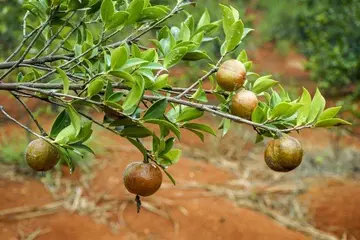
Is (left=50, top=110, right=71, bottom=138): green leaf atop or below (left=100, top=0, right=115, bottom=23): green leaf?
below

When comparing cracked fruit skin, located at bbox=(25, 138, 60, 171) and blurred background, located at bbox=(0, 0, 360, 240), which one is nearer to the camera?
cracked fruit skin, located at bbox=(25, 138, 60, 171)

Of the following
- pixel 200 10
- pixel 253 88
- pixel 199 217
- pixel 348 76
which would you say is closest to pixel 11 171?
pixel 199 217

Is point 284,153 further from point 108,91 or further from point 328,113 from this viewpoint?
point 108,91

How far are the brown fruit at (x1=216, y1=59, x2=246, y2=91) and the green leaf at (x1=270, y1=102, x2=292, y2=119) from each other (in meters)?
0.12

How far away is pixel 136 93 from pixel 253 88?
347 millimetres

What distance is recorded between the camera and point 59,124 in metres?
1.43

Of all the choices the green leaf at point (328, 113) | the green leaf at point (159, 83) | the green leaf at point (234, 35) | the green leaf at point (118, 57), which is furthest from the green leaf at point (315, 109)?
the green leaf at point (118, 57)

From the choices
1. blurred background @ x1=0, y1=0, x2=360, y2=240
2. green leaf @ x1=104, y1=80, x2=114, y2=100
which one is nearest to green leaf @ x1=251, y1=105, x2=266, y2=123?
green leaf @ x1=104, y1=80, x2=114, y2=100

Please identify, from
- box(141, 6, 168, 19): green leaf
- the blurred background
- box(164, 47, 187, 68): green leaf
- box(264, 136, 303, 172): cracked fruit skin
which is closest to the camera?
box(264, 136, 303, 172): cracked fruit skin

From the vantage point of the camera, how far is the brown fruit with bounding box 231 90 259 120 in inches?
50.0

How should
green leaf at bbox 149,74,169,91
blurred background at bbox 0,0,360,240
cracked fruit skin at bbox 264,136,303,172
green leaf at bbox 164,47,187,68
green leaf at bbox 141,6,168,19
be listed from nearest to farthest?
cracked fruit skin at bbox 264,136,303,172 < green leaf at bbox 149,74,169,91 < green leaf at bbox 164,47,187,68 < green leaf at bbox 141,6,168,19 < blurred background at bbox 0,0,360,240

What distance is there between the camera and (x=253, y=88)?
142 cm

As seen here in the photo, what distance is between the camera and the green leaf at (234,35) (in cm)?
139

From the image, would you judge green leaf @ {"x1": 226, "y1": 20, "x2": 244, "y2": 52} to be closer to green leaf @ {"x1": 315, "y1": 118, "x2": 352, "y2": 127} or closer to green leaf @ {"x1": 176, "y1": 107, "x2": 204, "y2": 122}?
green leaf @ {"x1": 176, "y1": 107, "x2": 204, "y2": 122}
